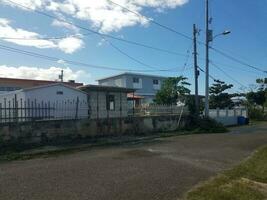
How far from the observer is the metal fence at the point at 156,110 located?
913 inches

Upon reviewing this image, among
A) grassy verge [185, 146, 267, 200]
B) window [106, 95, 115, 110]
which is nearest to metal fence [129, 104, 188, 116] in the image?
window [106, 95, 115, 110]

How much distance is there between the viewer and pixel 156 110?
947 inches

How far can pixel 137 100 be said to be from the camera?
39875mm

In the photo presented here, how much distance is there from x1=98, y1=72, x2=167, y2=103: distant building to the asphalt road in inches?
1582

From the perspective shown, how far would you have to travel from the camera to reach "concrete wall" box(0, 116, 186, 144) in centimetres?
1484

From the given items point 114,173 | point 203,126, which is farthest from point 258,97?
point 114,173

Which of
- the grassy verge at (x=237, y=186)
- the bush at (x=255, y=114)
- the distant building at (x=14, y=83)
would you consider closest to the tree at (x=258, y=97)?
the bush at (x=255, y=114)

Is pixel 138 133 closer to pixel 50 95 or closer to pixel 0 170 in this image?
pixel 50 95

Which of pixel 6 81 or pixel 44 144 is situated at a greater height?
pixel 6 81

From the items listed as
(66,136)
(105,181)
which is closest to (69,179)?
(105,181)

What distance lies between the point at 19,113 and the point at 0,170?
6024 millimetres

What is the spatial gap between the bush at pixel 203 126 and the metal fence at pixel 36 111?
29.8ft

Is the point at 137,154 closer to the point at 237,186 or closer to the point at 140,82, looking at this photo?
the point at 237,186

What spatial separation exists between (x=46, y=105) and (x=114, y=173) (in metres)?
8.69
